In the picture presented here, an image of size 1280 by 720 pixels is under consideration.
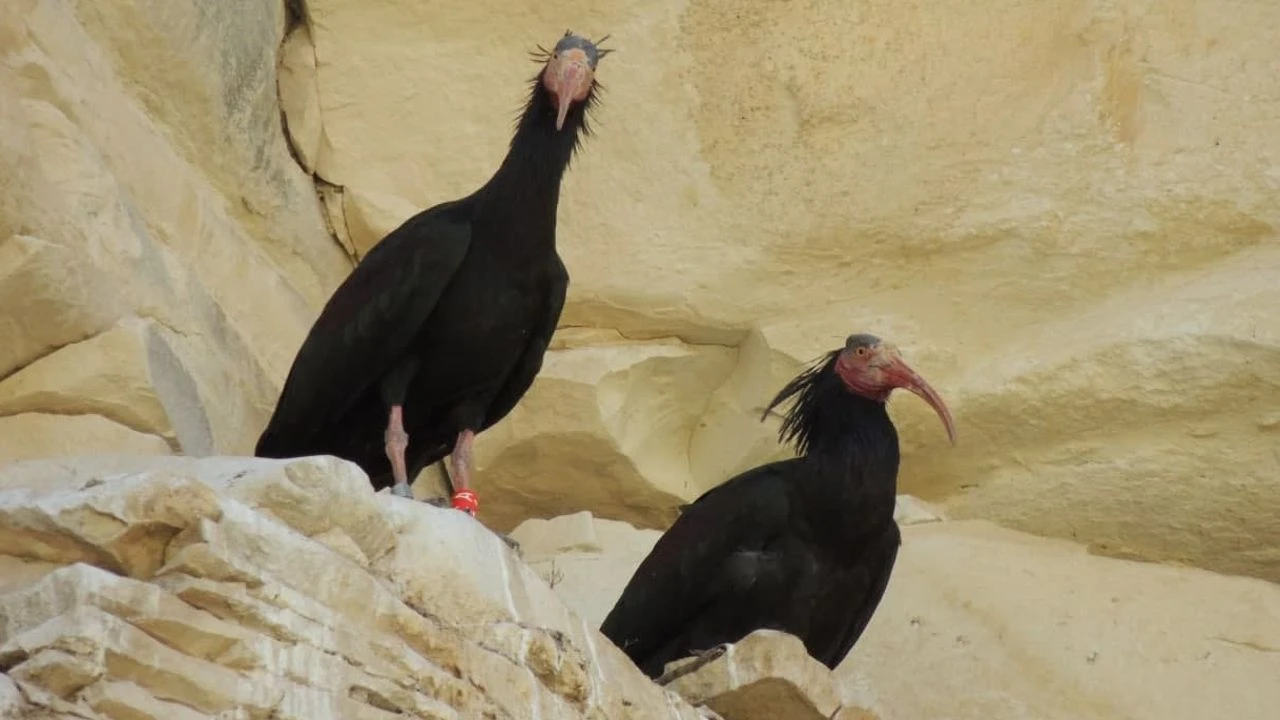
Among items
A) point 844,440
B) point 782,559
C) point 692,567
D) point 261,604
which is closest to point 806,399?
point 844,440

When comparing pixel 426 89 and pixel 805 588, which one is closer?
pixel 805 588

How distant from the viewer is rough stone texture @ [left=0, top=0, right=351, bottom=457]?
829 cm

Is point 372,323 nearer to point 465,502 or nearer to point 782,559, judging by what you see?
point 465,502

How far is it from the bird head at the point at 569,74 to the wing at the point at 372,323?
56cm

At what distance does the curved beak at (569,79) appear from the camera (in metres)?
8.21

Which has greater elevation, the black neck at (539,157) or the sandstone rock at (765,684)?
the black neck at (539,157)

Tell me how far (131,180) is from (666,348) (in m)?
2.69

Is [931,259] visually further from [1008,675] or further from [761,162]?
[1008,675]

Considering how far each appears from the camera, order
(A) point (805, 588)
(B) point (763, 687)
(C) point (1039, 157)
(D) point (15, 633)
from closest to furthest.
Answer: (D) point (15, 633) < (B) point (763, 687) < (A) point (805, 588) < (C) point (1039, 157)

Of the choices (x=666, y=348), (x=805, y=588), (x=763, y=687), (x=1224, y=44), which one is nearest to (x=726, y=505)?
(x=805, y=588)

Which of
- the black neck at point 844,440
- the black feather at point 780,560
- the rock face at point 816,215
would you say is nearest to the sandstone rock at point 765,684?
the black feather at point 780,560

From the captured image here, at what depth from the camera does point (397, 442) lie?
7.87 m

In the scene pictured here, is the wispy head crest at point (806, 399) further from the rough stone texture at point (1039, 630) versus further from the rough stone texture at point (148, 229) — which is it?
the rough stone texture at point (148, 229)

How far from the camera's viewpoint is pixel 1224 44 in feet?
35.2
